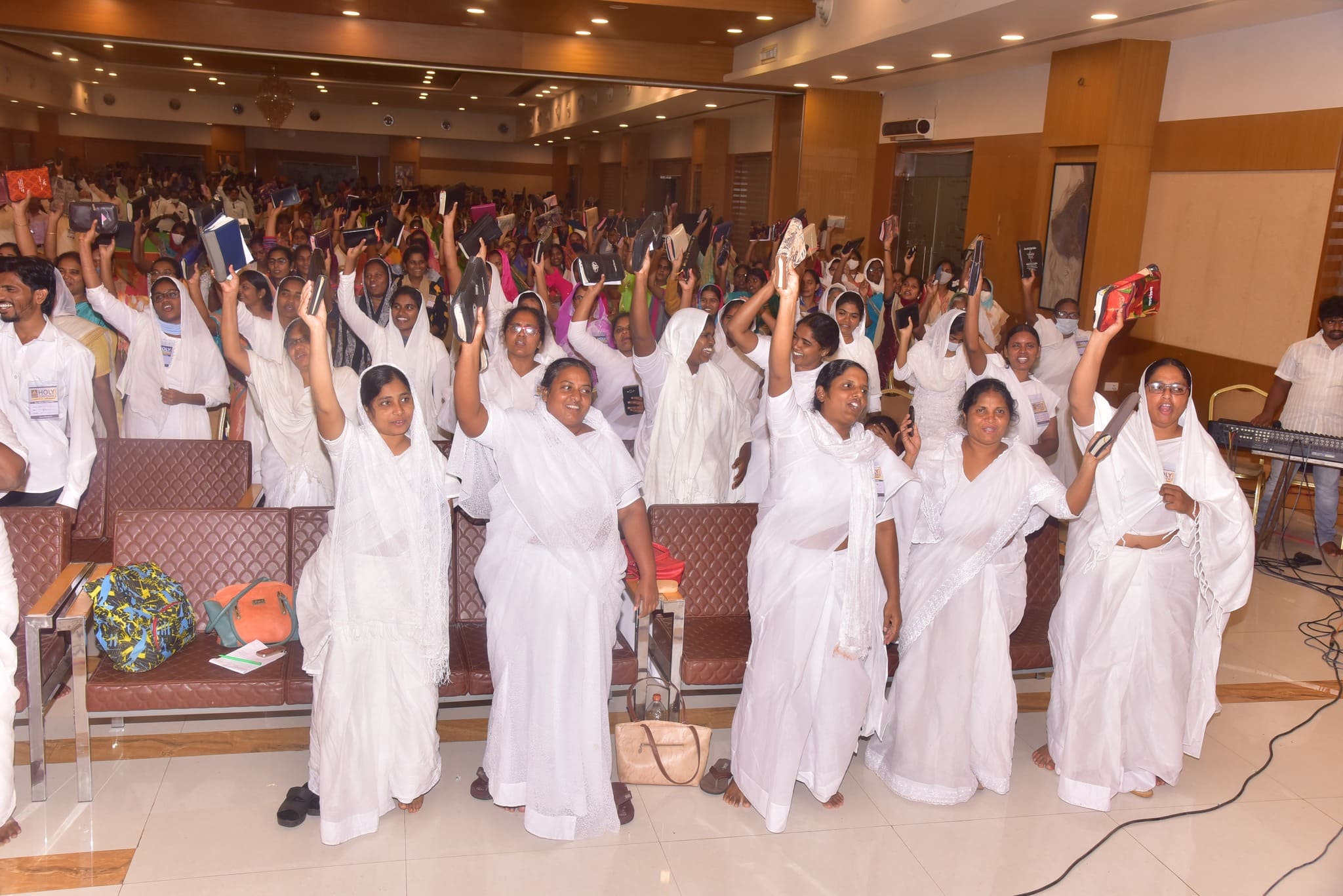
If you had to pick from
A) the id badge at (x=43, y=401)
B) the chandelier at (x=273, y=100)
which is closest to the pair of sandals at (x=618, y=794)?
the id badge at (x=43, y=401)

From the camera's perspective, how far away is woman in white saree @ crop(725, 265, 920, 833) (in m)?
3.41

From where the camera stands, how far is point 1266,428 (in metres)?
6.29

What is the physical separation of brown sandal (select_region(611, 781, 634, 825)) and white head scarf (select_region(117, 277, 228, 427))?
131 inches

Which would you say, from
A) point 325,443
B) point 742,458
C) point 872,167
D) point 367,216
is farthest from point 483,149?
point 325,443

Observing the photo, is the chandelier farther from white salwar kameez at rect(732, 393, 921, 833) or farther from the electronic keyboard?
white salwar kameez at rect(732, 393, 921, 833)

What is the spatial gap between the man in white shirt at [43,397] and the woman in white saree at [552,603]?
1899 millimetres

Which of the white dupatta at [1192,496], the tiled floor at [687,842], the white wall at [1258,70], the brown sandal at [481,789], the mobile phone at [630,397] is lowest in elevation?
the tiled floor at [687,842]

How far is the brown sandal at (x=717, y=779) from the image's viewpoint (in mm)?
3660

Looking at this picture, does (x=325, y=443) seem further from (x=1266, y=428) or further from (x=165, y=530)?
(x=1266, y=428)

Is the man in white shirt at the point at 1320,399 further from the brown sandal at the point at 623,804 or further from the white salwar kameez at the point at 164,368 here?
the white salwar kameez at the point at 164,368

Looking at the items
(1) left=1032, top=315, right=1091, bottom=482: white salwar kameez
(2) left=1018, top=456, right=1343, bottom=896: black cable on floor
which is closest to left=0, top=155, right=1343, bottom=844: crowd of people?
(2) left=1018, top=456, right=1343, bottom=896: black cable on floor

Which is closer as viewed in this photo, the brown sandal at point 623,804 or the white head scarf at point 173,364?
the brown sandal at point 623,804

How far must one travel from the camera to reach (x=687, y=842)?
3355 mm

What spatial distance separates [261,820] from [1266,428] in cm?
593
